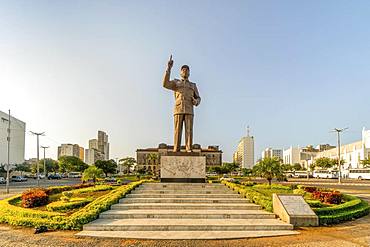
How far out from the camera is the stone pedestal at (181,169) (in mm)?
17047

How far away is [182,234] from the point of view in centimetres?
930

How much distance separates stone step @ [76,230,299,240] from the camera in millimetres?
9008

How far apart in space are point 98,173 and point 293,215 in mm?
15684

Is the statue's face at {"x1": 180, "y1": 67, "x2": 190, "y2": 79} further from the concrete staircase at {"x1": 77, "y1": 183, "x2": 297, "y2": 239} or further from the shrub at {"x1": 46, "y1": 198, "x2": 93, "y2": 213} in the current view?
the shrub at {"x1": 46, "y1": 198, "x2": 93, "y2": 213}

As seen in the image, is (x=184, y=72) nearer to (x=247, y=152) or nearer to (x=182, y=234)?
(x=182, y=234)

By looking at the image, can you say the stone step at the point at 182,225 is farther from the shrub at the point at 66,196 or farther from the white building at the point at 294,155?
the white building at the point at 294,155

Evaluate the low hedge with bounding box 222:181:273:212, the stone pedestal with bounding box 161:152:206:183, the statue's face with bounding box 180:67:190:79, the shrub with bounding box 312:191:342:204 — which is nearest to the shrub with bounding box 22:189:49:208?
the stone pedestal with bounding box 161:152:206:183

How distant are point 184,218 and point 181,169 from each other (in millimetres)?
6167

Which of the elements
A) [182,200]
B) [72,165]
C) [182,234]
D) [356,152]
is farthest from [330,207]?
[356,152]

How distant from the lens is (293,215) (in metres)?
10.6

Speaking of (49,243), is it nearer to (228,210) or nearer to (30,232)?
(30,232)

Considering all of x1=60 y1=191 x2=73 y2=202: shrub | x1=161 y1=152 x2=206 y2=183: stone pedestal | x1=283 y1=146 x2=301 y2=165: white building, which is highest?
x1=161 y1=152 x2=206 y2=183: stone pedestal

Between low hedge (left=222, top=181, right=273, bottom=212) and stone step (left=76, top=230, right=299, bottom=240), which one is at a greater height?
low hedge (left=222, top=181, right=273, bottom=212)

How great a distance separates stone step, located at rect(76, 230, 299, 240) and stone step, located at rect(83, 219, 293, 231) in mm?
253
